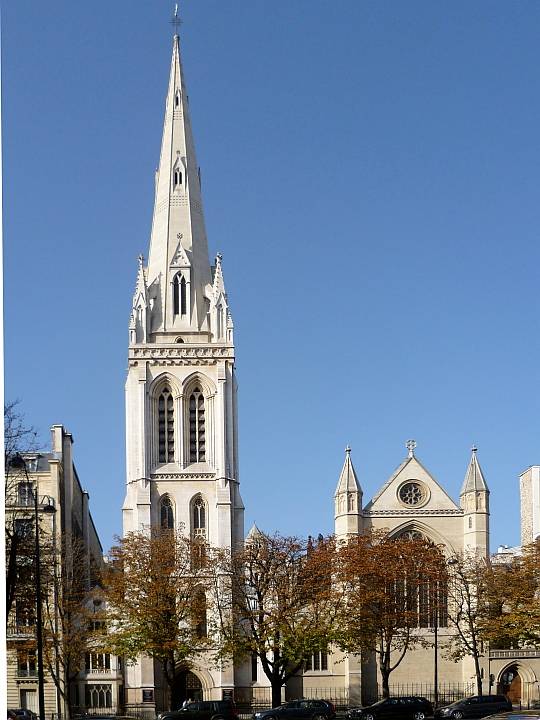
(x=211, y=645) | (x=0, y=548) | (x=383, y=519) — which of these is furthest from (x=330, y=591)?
(x=0, y=548)

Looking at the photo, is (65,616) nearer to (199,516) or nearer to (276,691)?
(276,691)

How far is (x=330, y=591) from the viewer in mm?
81000

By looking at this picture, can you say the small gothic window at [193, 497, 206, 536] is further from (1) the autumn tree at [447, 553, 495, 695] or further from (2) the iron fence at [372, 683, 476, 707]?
(1) the autumn tree at [447, 553, 495, 695]

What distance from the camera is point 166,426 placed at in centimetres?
10394

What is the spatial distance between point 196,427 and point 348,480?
1328 centimetres

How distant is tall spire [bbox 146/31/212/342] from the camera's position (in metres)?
108

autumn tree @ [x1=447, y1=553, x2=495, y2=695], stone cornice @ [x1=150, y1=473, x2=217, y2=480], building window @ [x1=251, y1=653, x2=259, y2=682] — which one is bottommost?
building window @ [x1=251, y1=653, x2=259, y2=682]

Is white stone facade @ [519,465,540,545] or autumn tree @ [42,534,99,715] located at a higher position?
white stone facade @ [519,465,540,545]

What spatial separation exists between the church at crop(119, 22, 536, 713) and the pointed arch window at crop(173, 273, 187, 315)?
0.28 feet

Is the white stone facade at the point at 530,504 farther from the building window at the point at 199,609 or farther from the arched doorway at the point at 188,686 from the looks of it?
the building window at the point at 199,609

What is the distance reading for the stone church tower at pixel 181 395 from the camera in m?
101

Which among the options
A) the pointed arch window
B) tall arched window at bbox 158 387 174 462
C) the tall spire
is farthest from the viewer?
the pointed arch window

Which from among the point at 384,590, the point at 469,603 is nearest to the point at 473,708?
the point at 384,590

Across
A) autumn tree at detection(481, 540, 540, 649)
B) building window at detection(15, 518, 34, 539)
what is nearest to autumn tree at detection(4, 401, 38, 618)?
building window at detection(15, 518, 34, 539)
